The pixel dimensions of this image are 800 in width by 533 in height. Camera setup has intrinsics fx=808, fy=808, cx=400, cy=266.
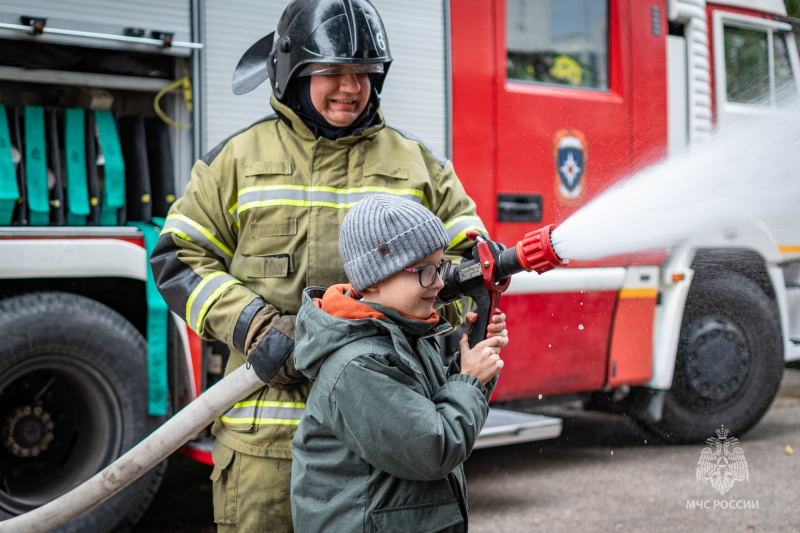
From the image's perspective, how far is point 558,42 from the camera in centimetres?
477

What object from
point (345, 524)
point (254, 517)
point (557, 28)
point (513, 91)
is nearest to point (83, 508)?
point (254, 517)

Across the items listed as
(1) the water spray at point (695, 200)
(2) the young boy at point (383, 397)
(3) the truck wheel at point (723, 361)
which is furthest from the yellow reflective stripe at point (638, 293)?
(2) the young boy at point (383, 397)

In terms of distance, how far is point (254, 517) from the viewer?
7.56 ft

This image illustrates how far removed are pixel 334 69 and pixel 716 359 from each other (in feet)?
12.4

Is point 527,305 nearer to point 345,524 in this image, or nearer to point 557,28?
point 557,28

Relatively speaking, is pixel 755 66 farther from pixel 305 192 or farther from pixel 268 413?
pixel 268 413

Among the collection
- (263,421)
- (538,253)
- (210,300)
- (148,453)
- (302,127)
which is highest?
(302,127)

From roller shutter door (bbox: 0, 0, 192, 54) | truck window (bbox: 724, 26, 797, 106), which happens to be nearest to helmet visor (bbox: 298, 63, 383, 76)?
roller shutter door (bbox: 0, 0, 192, 54)

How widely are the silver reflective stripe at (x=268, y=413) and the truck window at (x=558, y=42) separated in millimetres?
2838

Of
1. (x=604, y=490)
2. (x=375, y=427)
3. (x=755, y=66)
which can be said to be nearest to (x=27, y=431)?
(x=375, y=427)

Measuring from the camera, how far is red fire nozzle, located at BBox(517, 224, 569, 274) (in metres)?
1.97

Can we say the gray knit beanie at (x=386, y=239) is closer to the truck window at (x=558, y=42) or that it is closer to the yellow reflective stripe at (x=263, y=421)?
the yellow reflective stripe at (x=263, y=421)

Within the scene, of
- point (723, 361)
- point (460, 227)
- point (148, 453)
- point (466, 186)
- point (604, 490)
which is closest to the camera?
point (460, 227)

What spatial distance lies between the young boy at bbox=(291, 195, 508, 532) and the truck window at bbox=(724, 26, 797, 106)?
162 inches
